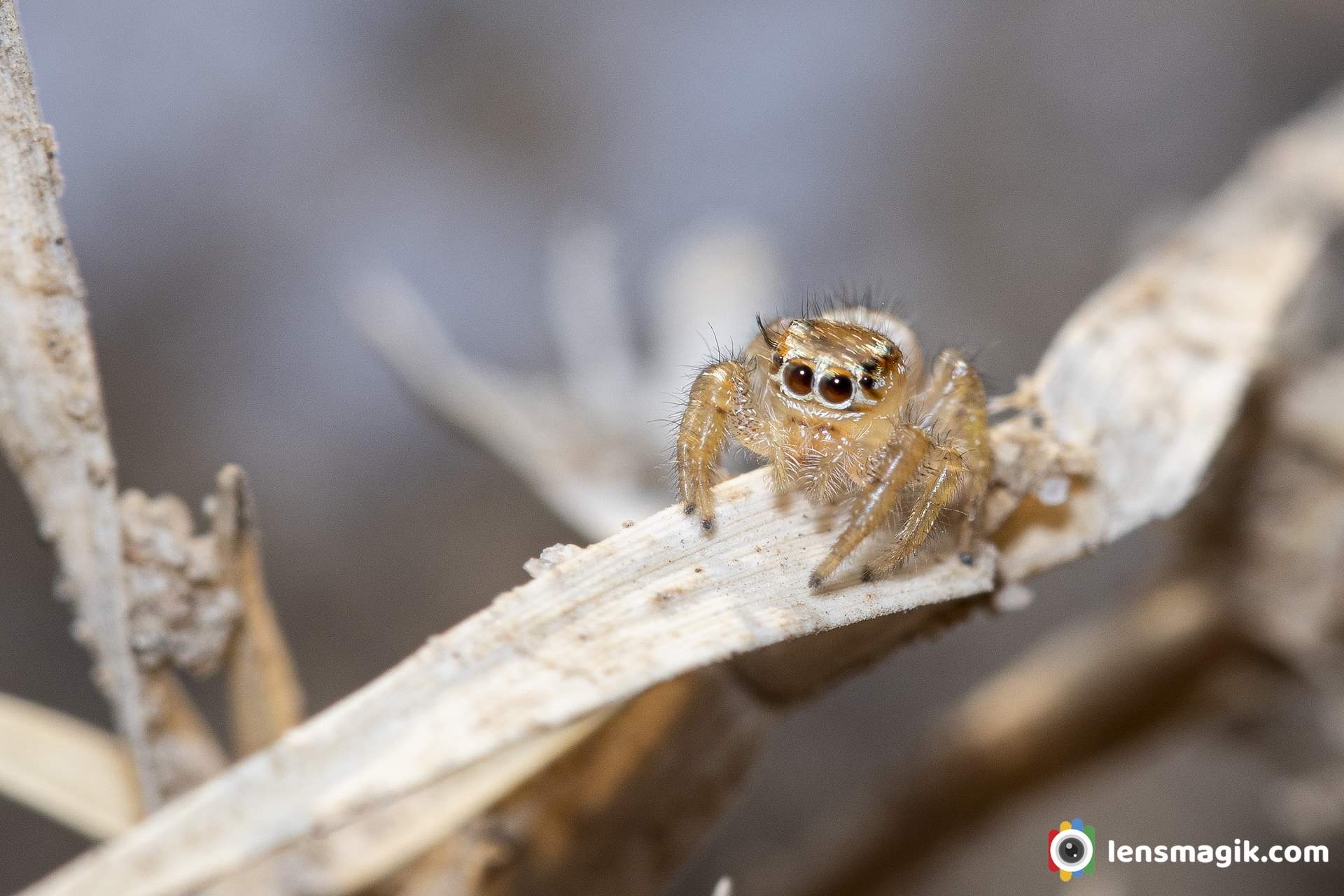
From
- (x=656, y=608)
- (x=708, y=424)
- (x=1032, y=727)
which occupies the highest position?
(x=708, y=424)

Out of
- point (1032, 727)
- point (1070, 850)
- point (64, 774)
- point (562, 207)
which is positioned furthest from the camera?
point (562, 207)

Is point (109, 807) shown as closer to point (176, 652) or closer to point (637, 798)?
point (176, 652)

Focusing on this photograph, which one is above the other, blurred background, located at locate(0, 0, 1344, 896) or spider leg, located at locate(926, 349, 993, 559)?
blurred background, located at locate(0, 0, 1344, 896)

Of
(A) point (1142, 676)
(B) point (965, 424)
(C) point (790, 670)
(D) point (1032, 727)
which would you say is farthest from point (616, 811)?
(A) point (1142, 676)

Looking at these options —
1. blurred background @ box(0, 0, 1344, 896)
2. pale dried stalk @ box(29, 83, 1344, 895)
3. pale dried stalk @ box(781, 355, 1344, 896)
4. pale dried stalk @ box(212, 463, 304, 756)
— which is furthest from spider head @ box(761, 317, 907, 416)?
Answer: blurred background @ box(0, 0, 1344, 896)

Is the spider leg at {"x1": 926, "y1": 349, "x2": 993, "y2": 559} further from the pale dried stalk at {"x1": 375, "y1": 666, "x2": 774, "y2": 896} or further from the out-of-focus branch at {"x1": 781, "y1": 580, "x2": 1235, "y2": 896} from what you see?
the out-of-focus branch at {"x1": 781, "y1": 580, "x2": 1235, "y2": 896}

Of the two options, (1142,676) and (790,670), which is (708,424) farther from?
(1142,676)
